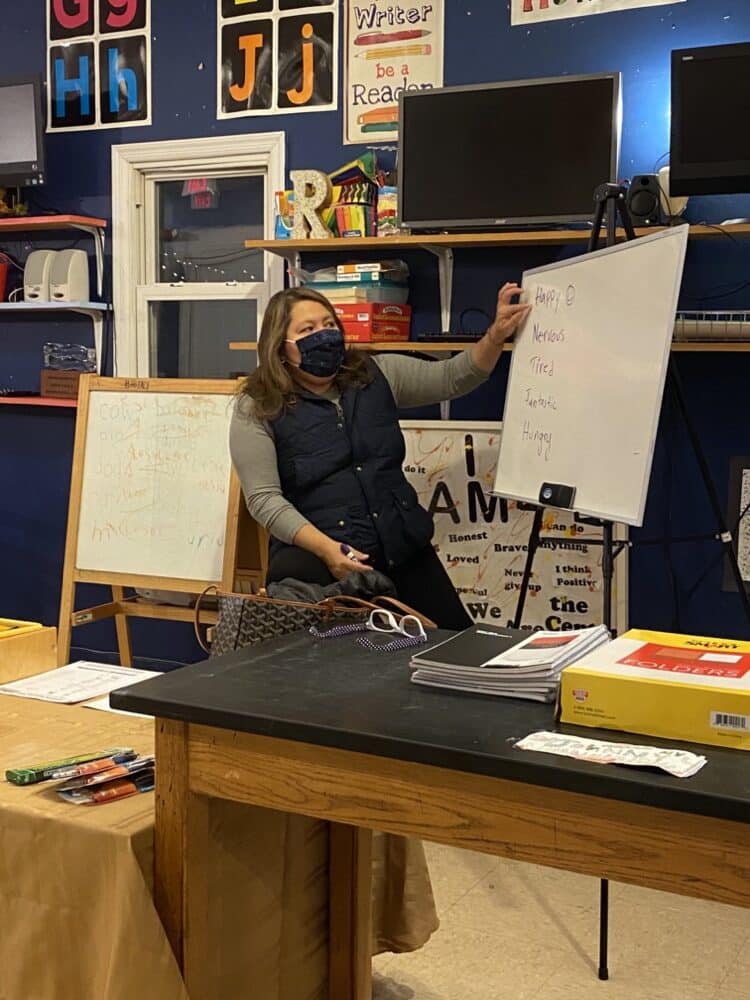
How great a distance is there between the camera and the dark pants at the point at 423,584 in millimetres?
3021

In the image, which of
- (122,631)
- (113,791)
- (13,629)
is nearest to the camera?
(113,791)

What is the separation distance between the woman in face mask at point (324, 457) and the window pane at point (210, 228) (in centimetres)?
131

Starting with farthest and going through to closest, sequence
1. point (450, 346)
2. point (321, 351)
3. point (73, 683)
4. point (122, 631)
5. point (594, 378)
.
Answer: point (122, 631)
point (450, 346)
point (321, 351)
point (594, 378)
point (73, 683)

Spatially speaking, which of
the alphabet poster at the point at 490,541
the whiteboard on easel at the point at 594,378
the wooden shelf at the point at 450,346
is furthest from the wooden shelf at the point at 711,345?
the alphabet poster at the point at 490,541

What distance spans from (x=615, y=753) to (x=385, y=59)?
3181mm

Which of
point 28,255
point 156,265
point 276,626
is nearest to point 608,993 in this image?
point 276,626

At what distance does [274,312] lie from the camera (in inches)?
120

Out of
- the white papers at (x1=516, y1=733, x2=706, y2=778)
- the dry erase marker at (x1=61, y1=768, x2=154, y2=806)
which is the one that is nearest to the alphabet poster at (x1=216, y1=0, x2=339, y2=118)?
the dry erase marker at (x1=61, y1=768, x2=154, y2=806)

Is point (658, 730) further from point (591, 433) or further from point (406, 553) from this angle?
point (406, 553)

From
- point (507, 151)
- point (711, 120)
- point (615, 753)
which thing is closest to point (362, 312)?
point (507, 151)

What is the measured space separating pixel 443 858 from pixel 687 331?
5.16 ft

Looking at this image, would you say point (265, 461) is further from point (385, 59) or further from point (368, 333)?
point (385, 59)

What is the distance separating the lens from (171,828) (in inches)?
58.4

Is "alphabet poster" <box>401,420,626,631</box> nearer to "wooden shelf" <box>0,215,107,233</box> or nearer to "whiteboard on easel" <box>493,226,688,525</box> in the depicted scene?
"whiteboard on easel" <box>493,226,688,525</box>
